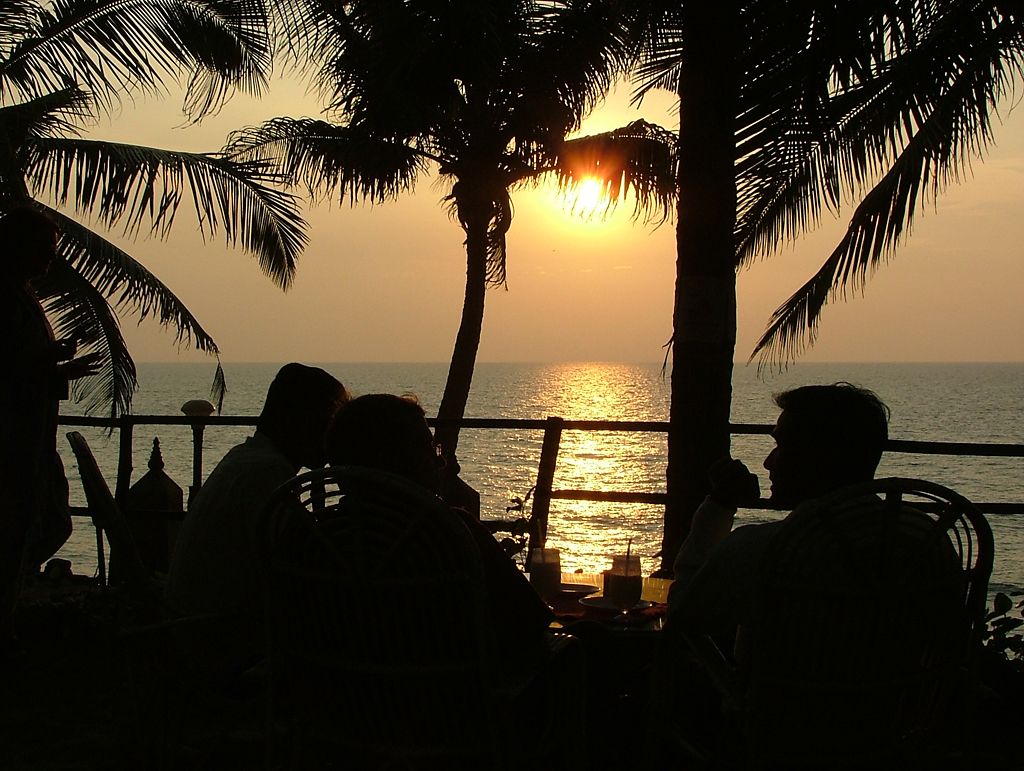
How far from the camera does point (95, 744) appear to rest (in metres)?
3.67

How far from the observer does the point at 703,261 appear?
4742mm

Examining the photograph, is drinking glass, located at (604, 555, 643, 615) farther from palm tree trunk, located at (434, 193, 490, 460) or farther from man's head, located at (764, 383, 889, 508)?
palm tree trunk, located at (434, 193, 490, 460)

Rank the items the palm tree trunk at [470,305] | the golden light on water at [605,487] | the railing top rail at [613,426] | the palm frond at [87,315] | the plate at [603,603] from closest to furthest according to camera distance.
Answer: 1. the plate at [603,603]
2. the railing top rail at [613,426]
3. the palm frond at [87,315]
4. the palm tree trunk at [470,305]
5. the golden light on water at [605,487]

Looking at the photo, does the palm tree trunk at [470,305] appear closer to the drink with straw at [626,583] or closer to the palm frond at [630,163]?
the palm frond at [630,163]

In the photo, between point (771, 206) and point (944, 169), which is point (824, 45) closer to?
point (944, 169)

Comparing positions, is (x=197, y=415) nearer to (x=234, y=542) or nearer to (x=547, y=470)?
(x=547, y=470)

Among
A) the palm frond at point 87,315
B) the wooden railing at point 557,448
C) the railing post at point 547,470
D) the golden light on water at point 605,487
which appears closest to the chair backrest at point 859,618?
the golden light on water at point 605,487

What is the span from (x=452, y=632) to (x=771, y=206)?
21.3 ft

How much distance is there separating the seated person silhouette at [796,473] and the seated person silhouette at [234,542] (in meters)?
1.01

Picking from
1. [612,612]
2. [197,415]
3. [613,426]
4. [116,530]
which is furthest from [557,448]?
[116,530]

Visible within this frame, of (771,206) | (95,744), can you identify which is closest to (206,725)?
(95,744)

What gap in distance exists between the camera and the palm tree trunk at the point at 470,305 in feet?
45.8

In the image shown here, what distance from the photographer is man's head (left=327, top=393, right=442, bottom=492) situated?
7.77ft

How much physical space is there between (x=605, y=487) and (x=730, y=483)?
3303 centimetres
